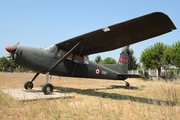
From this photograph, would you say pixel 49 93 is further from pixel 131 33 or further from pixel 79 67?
pixel 131 33

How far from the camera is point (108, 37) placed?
319 inches

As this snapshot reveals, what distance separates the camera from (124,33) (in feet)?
24.6

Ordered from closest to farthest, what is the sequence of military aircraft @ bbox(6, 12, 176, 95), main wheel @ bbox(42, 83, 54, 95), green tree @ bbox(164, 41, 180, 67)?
military aircraft @ bbox(6, 12, 176, 95), main wheel @ bbox(42, 83, 54, 95), green tree @ bbox(164, 41, 180, 67)

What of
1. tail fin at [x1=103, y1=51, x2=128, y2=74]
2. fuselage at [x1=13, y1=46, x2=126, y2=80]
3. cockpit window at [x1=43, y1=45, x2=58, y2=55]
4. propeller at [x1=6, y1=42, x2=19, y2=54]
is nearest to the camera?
propeller at [x1=6, y1=42, x2=19, y2=54]

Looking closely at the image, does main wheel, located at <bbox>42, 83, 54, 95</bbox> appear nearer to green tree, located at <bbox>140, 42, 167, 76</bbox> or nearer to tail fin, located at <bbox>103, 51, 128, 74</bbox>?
tail fin, located at <bbox>103, 51, 128, 74</bbox>

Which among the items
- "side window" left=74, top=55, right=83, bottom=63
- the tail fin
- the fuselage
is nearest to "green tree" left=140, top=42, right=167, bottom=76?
the tail fin

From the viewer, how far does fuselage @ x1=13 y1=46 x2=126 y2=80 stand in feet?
25.5

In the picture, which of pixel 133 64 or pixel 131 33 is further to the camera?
pixel 133 64

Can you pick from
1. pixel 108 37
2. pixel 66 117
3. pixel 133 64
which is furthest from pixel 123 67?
pixel 133 64

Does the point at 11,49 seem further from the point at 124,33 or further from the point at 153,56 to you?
the point at 153,56

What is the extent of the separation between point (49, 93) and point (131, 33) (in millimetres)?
4635

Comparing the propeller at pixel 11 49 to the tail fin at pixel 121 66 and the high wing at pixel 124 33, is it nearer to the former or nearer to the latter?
the high wing at pixel 124 33

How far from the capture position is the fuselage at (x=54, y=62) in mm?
7778

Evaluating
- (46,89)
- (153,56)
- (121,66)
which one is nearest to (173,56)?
(153,56)
